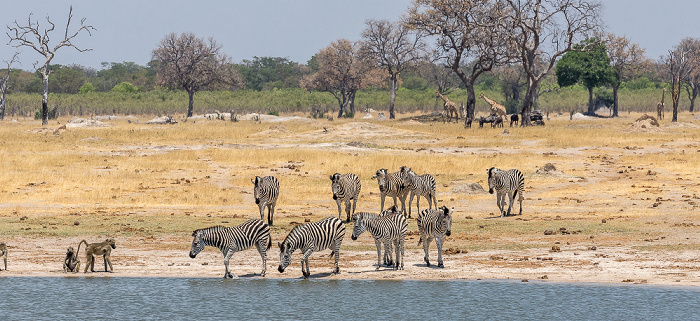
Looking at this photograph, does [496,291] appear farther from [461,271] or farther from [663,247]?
Answer: [663,247]

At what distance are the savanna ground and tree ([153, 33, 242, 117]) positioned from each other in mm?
48468

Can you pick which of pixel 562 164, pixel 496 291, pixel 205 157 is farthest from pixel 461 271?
pixel 205 157

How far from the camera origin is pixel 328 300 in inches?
720

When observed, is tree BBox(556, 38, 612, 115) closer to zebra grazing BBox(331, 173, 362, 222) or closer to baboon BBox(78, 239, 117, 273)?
zebra grazing BBox(331, 173, 362, 222)

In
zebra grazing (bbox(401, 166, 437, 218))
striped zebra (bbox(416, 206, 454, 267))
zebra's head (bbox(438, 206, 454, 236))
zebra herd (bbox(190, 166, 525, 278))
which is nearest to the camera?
zebra herd (bbox(190, 166, 525, 278))

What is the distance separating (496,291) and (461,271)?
6.52ft

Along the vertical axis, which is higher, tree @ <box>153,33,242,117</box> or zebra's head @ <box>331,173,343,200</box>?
tree @ <box>153,33,242,117</box>

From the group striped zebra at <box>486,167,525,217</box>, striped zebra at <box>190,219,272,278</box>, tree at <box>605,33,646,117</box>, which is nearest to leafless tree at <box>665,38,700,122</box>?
tree at <box>605,33,646,117</box>

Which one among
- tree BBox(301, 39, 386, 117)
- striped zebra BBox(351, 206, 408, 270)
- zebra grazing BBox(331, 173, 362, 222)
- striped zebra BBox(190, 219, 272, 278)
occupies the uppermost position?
tree BBox(301, 39, 386, 117)

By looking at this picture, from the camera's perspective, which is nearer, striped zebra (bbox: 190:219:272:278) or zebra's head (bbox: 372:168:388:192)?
striped zebra (bbox: 190:219:272:278)

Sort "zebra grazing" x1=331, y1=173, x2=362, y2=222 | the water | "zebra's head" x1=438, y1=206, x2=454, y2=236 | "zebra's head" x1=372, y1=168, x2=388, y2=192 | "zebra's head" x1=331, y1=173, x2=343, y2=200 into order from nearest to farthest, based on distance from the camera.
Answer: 1. the water
2. "zebra's head" x1=438, y1=206, x2=454, y2=236
3. "zebra's head" x1=331, y1=173, x2=343, y2=200
4. "zebra grazing" x1=331, y1=173, x2=362, y2=222
5. "zebra's head" x1=372, y1=168, x2=388, y2=192

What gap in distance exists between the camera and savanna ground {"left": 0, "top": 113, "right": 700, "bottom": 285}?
22047 millimetres

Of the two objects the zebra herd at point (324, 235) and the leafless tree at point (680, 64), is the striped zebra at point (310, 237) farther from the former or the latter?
the leafless tree at point (680, 64)

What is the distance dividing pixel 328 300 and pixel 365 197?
19.5 meters
